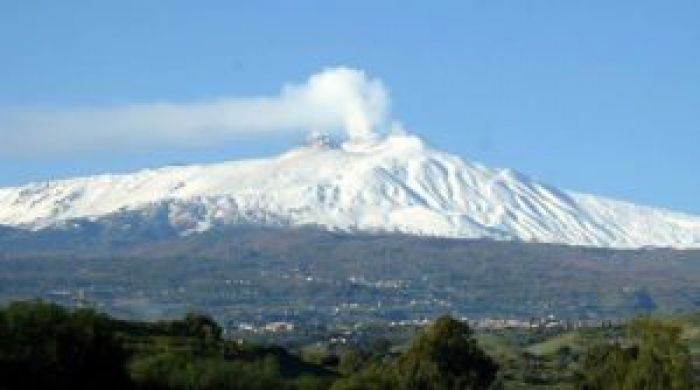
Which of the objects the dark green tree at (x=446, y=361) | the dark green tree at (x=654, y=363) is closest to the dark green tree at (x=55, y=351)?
the dark green tree at (x=654, y=363)

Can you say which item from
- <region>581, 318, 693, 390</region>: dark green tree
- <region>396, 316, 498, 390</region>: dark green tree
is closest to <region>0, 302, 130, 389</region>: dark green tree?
<region>581, 318, 693, 390</region>: dark green tree

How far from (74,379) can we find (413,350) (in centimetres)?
4934

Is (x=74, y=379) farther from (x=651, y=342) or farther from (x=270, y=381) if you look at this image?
(x=651, y=342)

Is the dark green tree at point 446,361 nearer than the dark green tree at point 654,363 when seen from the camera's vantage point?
No

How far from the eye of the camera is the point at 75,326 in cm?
8200

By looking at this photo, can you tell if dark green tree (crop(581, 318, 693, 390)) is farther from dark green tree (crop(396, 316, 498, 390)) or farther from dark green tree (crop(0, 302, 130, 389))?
dark green tree (crop(0, 302, 130, 389))

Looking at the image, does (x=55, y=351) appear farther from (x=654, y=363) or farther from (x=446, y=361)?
(x=446, y=361)

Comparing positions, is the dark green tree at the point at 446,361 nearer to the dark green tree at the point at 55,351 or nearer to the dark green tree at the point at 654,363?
the dark green tree at the point at 654,363

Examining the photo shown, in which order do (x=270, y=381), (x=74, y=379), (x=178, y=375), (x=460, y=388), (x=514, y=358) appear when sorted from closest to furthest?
(x=74, y=379), (x=178, y=375), (x=270, y=381), (x=460, y=388), (x=514, y=358)

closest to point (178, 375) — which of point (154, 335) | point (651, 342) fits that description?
point (651, 342)

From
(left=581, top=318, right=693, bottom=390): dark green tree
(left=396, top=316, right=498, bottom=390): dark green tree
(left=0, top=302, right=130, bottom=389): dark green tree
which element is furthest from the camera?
(left=396, top=316, right=498, bottom=390): dark green tree

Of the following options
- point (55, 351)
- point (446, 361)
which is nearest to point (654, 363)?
point (446, 361)

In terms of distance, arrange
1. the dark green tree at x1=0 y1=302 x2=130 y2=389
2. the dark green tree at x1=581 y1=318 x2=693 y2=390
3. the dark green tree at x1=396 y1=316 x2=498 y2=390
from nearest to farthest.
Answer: the dark green tree at x1=0 y1=302 x2=130 y2=389, the dark green tree at x1=581 y1=318 x2=693 y2=390, the dark green tree at x1=396 y1=316 x2=498 y2=390

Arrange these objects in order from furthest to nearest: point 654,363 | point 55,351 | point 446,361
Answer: point 446,361 → point 654,363 → point 55,351
